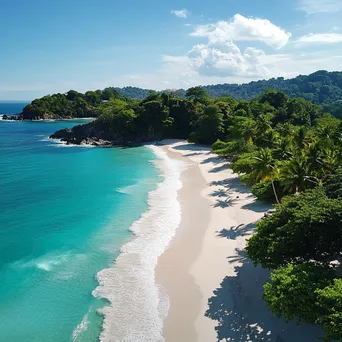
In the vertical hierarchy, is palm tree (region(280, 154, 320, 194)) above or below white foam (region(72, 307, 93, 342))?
above

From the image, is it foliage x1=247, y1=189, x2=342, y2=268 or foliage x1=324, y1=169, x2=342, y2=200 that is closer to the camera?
foliage x1=247, y1=189, x2=342, y2=268

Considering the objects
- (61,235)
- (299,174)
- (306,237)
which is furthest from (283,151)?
(61,235)

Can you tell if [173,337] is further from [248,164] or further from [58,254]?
[248,164]

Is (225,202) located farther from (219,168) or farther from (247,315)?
(247,315)

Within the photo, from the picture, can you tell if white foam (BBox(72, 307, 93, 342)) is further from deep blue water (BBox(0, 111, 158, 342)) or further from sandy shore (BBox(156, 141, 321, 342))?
sandy shore (BBox(156, 141, 321, 342))

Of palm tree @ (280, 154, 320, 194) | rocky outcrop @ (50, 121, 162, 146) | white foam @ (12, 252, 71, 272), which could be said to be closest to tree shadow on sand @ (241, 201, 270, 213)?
palm tree @ (280, 154, 320, 194)

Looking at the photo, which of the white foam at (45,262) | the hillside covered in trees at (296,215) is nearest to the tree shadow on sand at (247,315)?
Answer: the hillside covered in trees at (296,215)

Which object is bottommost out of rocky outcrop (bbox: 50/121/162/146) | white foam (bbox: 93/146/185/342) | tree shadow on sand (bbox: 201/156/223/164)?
white foam (bbox: 93/146/185/342)

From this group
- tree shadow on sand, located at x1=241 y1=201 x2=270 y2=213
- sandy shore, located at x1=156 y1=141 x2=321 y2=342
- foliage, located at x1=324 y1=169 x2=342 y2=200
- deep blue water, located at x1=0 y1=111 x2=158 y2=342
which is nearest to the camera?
sandy shore, located at x1=156 y1=141 x2=321 y2=342
